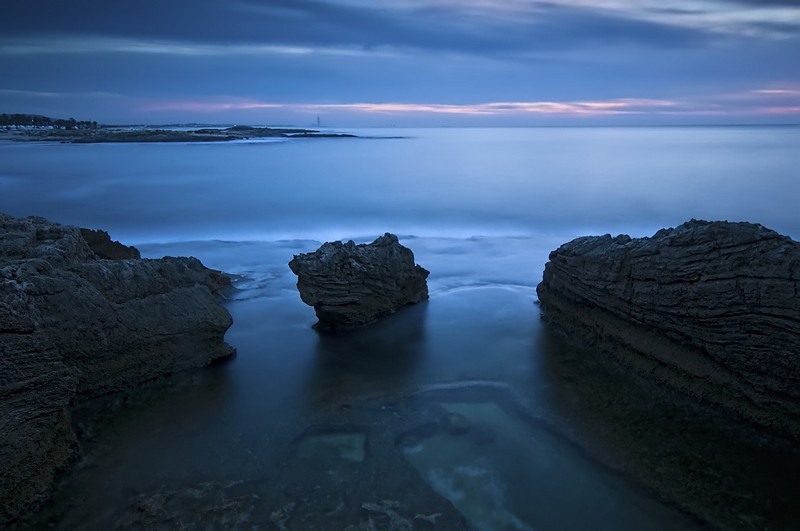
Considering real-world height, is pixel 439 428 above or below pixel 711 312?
below

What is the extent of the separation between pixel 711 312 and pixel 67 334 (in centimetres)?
774

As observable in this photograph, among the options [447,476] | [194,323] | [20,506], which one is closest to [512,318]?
[447,476]

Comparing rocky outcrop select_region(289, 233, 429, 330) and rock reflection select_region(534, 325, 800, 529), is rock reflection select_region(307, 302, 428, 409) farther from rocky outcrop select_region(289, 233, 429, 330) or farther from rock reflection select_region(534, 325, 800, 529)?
rock reflection select_region(534, 325, 800, 529)

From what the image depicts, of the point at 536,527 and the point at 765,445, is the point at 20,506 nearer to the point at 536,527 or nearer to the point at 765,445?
the point at 536,527

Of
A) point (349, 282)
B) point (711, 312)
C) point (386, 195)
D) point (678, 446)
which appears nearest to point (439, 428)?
point (678, 446)

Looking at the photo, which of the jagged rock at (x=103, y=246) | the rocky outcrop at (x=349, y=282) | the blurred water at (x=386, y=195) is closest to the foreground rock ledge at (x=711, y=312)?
the rocky outcrop at (x=349, y=282)

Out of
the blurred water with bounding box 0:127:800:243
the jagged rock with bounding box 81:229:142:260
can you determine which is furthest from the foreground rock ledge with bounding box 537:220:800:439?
the blurred water with bounding box 0:127:800:243

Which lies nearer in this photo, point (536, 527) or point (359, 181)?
point (536, 527)

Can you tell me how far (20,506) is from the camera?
4.92 meters

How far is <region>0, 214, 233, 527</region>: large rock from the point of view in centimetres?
505

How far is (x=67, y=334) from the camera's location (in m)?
6.38

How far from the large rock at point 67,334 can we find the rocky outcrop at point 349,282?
1690 millimetres

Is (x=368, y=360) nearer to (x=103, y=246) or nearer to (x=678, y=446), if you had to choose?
(x=678, y=446)

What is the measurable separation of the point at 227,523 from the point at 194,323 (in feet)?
11.7
